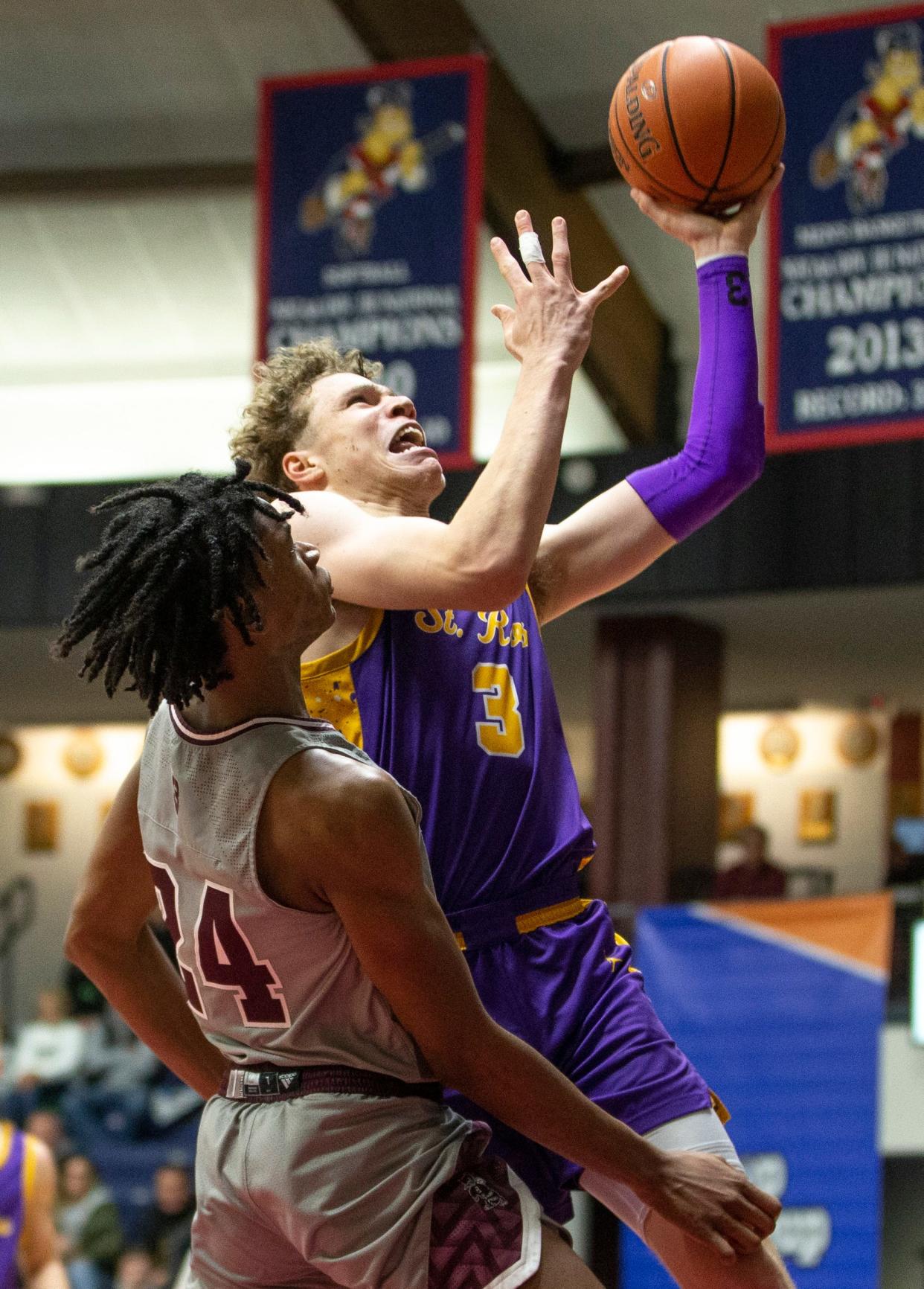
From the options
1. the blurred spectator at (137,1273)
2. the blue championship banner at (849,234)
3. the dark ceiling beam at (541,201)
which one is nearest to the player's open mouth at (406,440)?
the blue championship banner at (849,234)

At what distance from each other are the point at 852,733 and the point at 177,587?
Result: 42.8 feet

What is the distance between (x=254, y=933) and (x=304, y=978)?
8cm

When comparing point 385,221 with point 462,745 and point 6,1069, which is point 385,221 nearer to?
point 6,1069

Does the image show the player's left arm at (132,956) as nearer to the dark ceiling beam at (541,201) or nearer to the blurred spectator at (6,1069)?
the dark ceiling beam at (541,201)

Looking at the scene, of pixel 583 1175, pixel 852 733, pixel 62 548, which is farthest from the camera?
pixel 852 733

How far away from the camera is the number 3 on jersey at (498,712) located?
8.62 feet

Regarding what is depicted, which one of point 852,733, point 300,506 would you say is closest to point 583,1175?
point 300,506

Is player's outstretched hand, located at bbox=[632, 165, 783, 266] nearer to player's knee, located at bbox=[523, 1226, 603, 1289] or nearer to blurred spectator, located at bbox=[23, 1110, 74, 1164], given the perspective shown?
player's knee, located at bbox=[523, 1226, 603, 1289]

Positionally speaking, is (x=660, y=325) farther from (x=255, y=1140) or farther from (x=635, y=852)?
(x=255, y=1140)

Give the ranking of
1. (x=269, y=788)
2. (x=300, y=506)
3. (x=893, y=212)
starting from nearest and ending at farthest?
(x=269, y=788) → (x=300, y=506) → (x=893, y=212)

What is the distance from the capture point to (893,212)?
757 centimetres

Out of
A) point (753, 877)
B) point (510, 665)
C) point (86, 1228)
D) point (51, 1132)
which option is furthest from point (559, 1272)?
point (753, 877)

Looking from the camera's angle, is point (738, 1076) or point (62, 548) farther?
point (62, 548)

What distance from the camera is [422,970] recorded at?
213cm
